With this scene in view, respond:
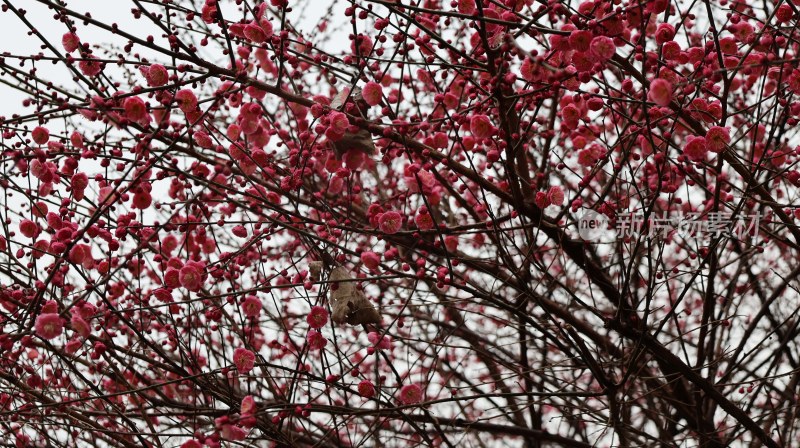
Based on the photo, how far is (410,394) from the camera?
3393 mm

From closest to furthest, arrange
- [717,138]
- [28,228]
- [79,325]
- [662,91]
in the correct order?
[662,91]
[79,325]
[717,138]
[28,228]

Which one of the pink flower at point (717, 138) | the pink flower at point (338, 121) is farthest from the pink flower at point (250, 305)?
the pink flower at point (717, 138)

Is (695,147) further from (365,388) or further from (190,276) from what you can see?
(190,276)

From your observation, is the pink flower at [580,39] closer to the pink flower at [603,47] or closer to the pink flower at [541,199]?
the pink flower at [603,47]

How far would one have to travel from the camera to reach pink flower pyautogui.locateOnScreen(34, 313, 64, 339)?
8.39 feet

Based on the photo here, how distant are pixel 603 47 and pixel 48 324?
2277 mm

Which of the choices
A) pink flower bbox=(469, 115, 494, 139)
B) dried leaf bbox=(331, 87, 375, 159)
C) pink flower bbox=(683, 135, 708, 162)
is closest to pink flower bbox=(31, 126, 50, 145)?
dried leaf bbox=(331, 87, 375, 159)

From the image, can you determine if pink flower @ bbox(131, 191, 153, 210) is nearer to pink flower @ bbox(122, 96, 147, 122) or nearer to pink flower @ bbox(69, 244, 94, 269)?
pink flower @ bbox(69, 244, 94, 269)

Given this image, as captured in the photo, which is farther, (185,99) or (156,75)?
(185,99)

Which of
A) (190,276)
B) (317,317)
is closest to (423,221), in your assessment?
(317,317)

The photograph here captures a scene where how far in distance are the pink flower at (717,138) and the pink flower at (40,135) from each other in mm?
3041

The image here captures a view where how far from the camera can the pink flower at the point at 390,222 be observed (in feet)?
11.1

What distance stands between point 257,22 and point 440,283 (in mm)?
1606

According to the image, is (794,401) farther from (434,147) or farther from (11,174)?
(11,174)
